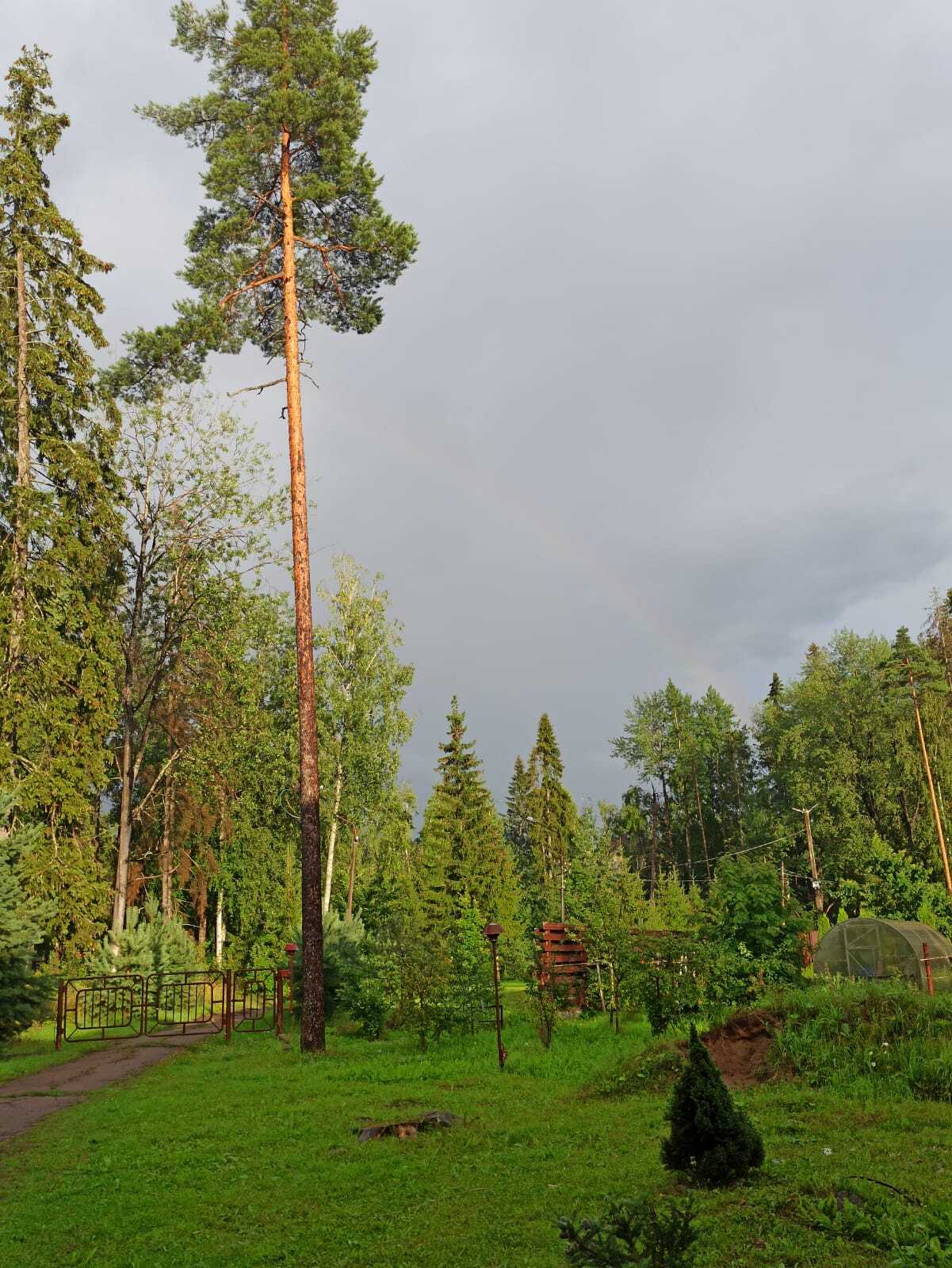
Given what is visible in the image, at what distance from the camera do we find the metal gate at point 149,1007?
1819 cm

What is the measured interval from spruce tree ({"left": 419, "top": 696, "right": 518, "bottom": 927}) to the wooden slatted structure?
2175cm

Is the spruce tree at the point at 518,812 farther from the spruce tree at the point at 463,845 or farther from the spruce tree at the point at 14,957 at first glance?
the spruce tree at the point at 14,957

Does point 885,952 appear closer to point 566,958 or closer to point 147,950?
point 566,958

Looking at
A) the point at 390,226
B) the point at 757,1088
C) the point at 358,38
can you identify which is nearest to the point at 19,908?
the point at 757,1088

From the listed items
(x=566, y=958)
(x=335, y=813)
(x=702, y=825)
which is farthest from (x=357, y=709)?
(x=702, y=825)

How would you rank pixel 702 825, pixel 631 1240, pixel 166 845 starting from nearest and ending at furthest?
1. pixel 631 1240
2. pixel 166 845
3. pixel 702 825

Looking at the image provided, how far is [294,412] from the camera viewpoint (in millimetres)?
18031

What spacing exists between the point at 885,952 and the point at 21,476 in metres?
23.2

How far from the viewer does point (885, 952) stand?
→ 19.6m

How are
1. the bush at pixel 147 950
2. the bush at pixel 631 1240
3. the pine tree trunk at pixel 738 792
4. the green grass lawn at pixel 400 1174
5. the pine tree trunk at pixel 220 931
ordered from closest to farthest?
the bush at pixel 631 1240, the green grass lawn at pixel 400 1174, the bush at pixel 147 950, the pine tree trunk at pixel 220 931, the pine tree trunk at pixel 738 792

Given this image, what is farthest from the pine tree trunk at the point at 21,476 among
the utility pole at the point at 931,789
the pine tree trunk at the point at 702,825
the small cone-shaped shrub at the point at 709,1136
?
the pine tree trunk at the point at 702,825

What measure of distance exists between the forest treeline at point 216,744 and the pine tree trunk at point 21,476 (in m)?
0.07

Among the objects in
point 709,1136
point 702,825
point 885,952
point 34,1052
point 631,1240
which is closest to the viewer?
point 631,1240

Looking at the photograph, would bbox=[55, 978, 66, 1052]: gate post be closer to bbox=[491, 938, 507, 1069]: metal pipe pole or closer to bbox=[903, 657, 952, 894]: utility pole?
bbox=[491, 938, 507, 1069]: metal pipe pole
